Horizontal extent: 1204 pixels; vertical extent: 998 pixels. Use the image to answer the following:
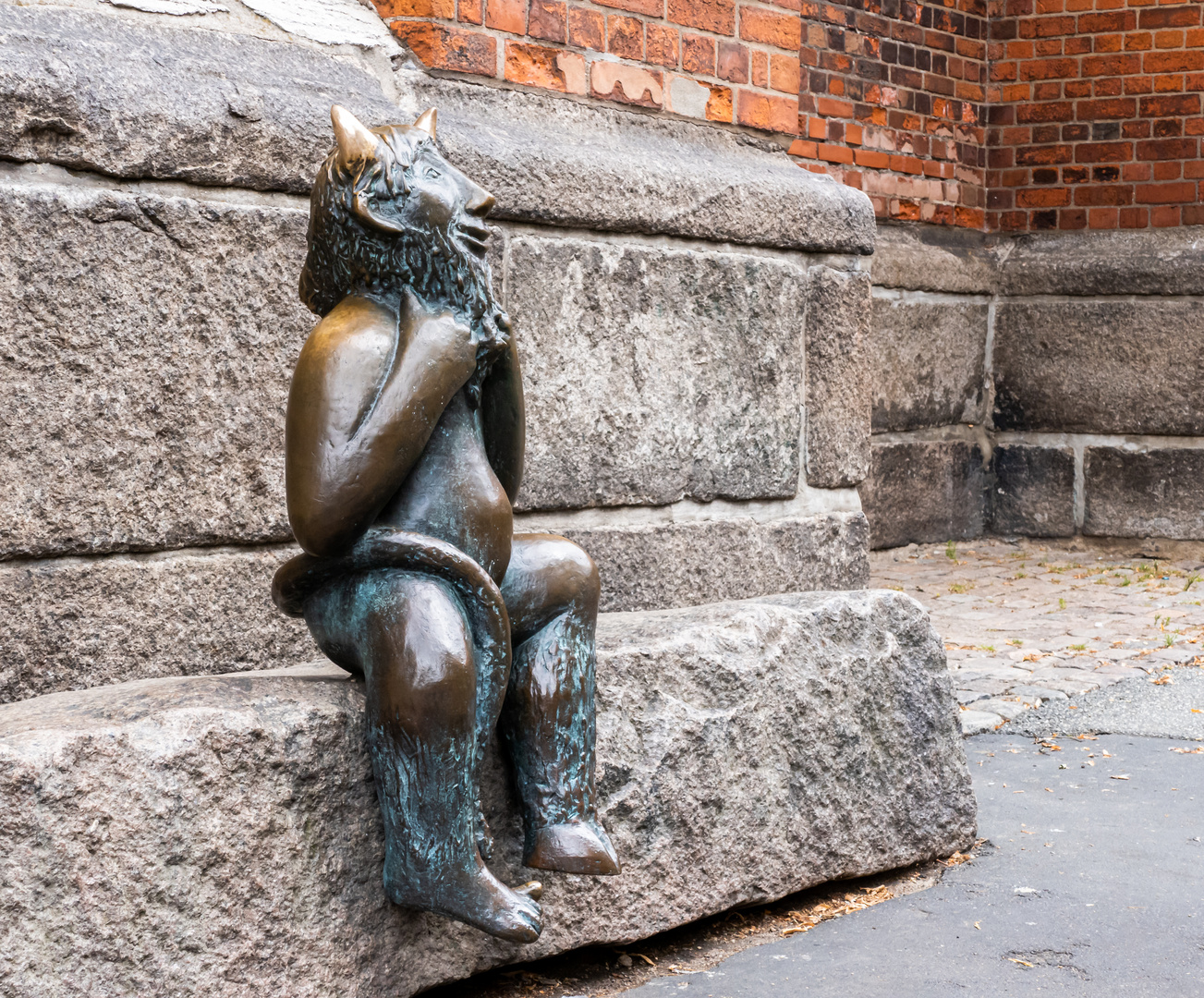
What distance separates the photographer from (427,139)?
2.16m

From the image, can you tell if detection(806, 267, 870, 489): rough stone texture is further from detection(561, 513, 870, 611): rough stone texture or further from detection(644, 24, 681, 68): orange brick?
detection(644, 24, 681, 68): orange brick

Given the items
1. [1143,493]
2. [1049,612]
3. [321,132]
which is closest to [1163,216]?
[1143,493]

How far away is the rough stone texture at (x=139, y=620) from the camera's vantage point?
7.84 feet

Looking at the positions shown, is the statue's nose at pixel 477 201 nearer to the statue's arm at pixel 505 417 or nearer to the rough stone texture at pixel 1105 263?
the statue's arm at pixel 505 417

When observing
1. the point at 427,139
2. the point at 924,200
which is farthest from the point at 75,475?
the point at 924,200

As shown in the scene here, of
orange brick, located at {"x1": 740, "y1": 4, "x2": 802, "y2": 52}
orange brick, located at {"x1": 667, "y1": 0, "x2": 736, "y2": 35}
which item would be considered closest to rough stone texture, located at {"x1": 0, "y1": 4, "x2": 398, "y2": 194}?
orange brick, located at {"x1": 667, "y1": 0, "x2": 736, "y2": 35}

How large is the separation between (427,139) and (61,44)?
77cm

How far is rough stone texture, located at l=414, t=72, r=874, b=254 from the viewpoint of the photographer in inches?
120

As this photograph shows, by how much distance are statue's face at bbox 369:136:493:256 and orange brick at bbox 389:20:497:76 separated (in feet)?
3.23

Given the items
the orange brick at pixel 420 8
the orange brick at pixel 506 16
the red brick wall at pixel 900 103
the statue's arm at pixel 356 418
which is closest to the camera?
the statue's arm at pixel 356 418

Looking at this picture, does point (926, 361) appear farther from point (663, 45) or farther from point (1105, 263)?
point (663, 45)

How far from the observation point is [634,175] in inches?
129

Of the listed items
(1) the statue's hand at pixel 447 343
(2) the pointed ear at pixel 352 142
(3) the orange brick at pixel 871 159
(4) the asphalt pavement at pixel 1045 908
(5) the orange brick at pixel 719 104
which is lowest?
(4) the asphalt pavement at pixel 1045 908

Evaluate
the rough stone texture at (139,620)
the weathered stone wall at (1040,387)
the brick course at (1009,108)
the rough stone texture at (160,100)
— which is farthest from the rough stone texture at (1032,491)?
the rough stone texture at (139,620)
